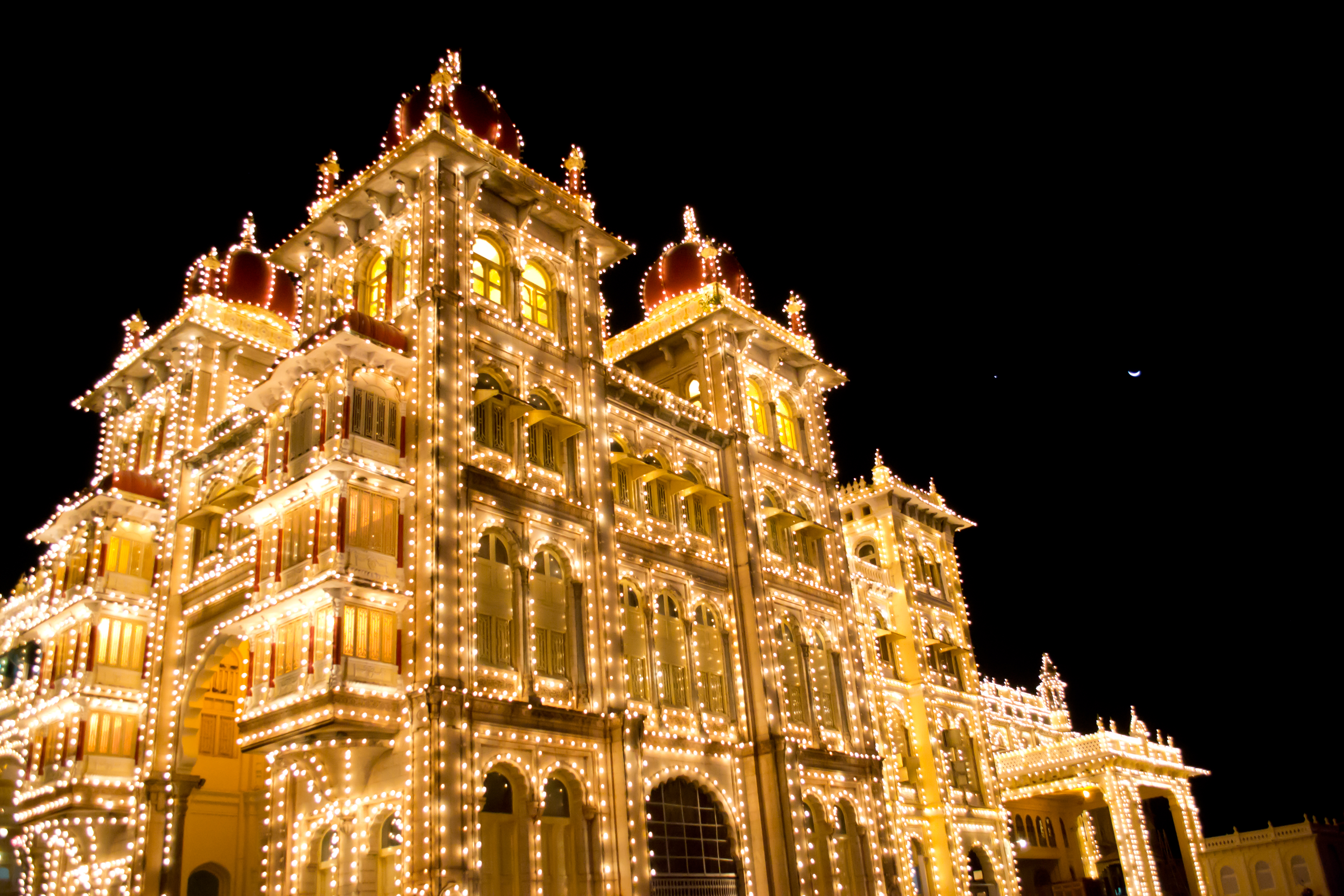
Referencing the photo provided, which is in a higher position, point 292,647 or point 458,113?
point 458,113

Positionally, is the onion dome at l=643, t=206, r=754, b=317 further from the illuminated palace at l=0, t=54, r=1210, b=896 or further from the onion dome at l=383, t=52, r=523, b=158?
the onion dome at l=383, t=52, r=523, b=158

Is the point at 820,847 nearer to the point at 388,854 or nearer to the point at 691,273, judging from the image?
the point at 388,854

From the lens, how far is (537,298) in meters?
Answer: 32.8

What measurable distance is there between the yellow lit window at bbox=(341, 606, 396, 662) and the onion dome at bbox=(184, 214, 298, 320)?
600 inches

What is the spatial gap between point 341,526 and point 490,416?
551cm

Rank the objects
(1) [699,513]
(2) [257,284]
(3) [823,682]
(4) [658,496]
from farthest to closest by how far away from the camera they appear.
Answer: (2) [257,284], (3) [823,682], (1) [699,513], (4) [658,496]

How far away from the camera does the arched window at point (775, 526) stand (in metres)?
36.4

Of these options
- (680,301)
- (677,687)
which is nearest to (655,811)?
(677,687)

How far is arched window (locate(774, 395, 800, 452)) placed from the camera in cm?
4016

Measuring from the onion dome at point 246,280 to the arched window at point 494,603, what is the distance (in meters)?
14.3

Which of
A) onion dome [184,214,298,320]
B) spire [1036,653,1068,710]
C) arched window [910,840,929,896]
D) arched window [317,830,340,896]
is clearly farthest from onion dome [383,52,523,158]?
spire [1036,653,1068,710]

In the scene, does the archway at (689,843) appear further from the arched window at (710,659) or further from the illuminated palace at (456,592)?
the arched window at (710,659)

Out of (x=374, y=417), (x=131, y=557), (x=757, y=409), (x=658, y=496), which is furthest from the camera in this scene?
(x=757, y=409)

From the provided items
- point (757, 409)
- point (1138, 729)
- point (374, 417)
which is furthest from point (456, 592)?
point (1138, 729)
